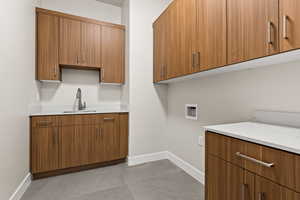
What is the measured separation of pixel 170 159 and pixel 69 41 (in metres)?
2.55

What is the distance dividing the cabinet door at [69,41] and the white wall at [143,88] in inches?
33.1

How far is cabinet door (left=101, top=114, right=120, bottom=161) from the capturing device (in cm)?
222

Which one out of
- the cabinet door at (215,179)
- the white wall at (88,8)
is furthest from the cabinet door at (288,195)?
the white wall at (88,8)

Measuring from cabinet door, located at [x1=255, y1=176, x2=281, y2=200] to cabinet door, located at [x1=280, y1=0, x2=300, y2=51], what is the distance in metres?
0.74

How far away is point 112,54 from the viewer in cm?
249

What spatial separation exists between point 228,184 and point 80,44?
257 centimetres

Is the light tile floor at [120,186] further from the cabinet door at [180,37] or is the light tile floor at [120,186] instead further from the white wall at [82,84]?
the cabinet door at [180,37]

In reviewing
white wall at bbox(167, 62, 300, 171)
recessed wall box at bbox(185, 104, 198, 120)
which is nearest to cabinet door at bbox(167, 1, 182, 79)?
white wall at bbox(167, 62, 300, 171)

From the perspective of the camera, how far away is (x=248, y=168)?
2.69 ft

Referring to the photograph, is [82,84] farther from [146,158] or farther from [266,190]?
[266,190]

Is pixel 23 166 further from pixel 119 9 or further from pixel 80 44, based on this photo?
pixel 119 9

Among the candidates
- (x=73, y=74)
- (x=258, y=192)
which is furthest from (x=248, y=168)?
(x=73, y=74)

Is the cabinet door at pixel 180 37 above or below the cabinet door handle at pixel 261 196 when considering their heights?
above

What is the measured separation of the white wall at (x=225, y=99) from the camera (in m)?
1.09
